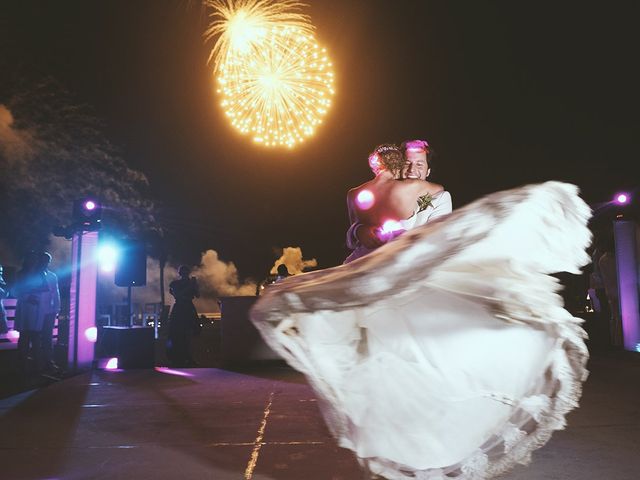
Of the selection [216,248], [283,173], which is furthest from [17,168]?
[283,173]

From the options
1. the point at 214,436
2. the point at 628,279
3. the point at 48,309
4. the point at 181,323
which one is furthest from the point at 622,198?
the point at 48,309

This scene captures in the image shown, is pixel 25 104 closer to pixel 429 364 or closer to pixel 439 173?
pixel 439 173

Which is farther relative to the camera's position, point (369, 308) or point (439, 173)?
point (439, 173)

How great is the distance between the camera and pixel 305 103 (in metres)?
9.66

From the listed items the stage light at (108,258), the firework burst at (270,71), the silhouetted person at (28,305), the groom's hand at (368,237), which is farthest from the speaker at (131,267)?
the groom's hand at (368,237)

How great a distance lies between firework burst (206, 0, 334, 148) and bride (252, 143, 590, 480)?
7.00m

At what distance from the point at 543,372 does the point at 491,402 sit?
0.37 m

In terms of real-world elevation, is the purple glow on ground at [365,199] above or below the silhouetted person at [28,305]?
above

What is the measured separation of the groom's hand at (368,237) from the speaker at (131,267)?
9.33 metres

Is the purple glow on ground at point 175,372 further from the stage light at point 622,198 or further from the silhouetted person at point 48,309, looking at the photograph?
the stage light at point 622,198

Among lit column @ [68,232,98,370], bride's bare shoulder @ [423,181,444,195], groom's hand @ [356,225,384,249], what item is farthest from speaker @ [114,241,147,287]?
bride's bare shoulder @ [423,181,444,195]

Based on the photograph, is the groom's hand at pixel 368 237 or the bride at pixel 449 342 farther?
the groom's hand at pixel 368 237

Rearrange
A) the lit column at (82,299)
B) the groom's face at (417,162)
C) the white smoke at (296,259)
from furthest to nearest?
the white smoke at (296,259) < the lit column at (82,299) < the groom's face at (417,162)

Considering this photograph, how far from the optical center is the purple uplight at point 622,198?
35.8ft
